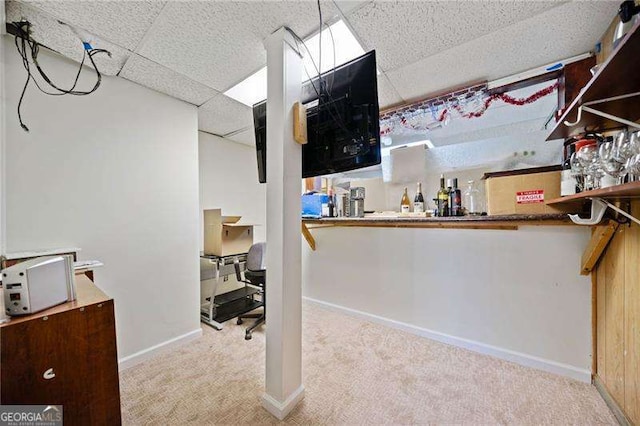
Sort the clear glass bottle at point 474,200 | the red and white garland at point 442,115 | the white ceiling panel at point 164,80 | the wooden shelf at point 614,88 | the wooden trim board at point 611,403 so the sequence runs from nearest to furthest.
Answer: the wooden shelf at point 614,88, the wooden trim board at point 611,403, the white ceiling panel at point 164,80, the red and white garland at point 442,115, the clear glass bottle at point 474,200

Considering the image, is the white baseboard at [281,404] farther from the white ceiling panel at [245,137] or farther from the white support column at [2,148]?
the white ceiling panel at [245,137]

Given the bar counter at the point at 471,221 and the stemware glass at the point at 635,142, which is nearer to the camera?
the stemware glass at the point at 635,142

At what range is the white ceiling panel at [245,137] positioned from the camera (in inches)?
120

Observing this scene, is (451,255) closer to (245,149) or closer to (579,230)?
(579,230)

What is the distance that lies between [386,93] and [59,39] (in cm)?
230

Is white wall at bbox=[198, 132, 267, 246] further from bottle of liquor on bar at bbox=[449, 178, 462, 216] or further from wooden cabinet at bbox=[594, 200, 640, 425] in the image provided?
wooden cabinet at bbox=[594, 200, 640, 425]

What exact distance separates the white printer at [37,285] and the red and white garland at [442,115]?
2582 mm

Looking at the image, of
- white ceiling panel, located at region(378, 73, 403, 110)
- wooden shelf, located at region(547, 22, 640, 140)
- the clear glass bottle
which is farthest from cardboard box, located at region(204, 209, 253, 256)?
wooden shelf, located at region(547, 22, 640, 140)

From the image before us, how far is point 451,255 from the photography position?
205cm

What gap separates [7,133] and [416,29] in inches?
99.8

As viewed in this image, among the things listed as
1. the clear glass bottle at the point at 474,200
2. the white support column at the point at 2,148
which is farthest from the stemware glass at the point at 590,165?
the white support column at the point at 2,148

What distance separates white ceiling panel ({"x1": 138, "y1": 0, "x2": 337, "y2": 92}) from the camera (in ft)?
4.14

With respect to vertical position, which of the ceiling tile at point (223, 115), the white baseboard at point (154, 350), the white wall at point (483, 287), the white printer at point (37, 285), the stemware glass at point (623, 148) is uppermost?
the ceiling tile at point (223, 115)

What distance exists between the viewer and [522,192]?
1.58m
